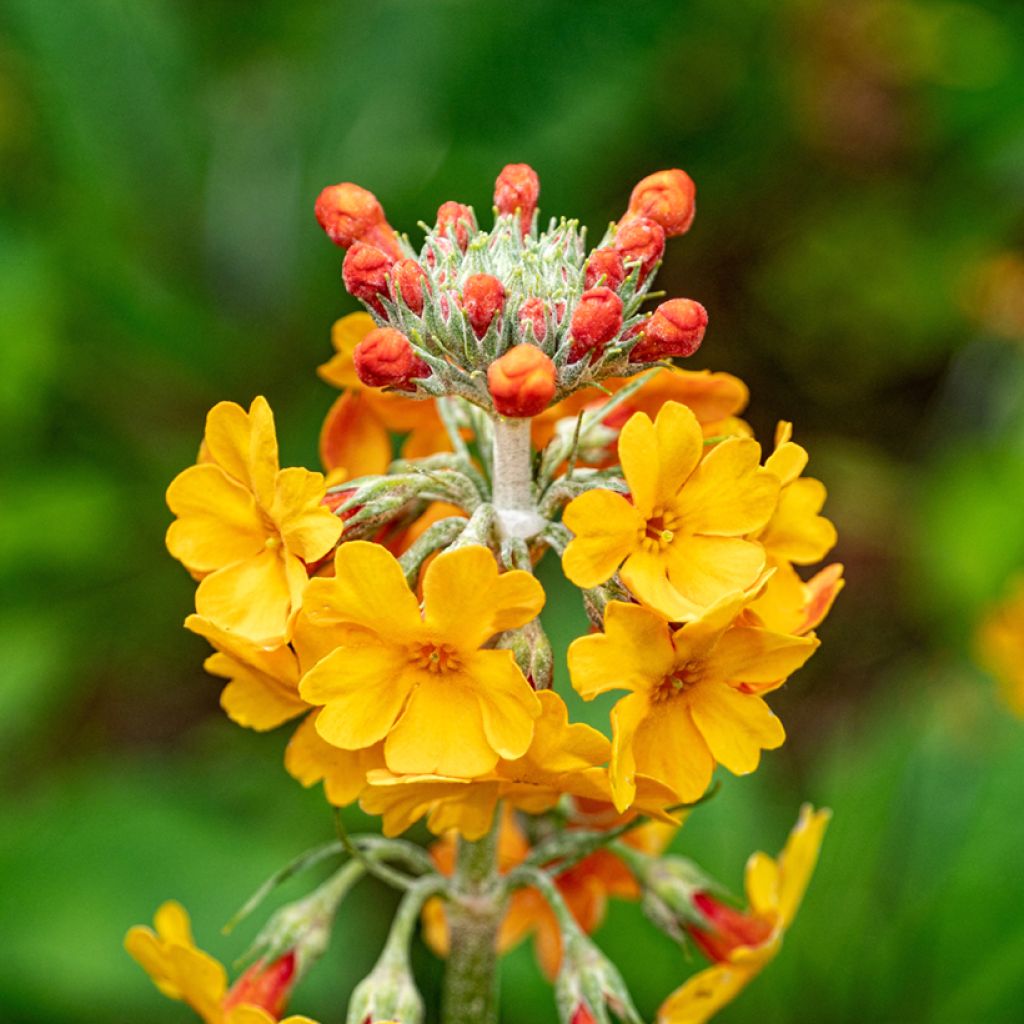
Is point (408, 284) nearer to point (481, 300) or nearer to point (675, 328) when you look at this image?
point (481, 300)

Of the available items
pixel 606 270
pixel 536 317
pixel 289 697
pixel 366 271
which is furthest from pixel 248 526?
pixel 606 270

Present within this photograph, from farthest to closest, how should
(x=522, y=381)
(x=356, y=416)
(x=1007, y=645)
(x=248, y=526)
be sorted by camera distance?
(x=1007, y=645), (x=356, y=416), (x=248, y=526), (x=522, y=381)

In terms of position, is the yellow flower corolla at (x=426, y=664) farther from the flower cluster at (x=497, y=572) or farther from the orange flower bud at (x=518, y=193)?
the orange flower bud at (x=518, y=193)

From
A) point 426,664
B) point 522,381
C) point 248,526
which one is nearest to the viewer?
point 522,381

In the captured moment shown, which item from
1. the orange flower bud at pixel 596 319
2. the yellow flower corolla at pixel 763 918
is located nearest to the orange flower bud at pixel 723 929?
the yellow flower corolla at pixel 763 918

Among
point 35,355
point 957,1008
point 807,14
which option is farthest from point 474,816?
point 807,14

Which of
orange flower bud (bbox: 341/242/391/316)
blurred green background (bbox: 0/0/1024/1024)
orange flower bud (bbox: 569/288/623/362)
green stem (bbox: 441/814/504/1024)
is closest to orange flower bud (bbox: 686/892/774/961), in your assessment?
green stem (bbox: 441/814/504/1024)

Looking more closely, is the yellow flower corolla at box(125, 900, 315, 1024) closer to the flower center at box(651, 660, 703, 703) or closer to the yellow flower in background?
the flower center at box(651, 660, 703, 703)

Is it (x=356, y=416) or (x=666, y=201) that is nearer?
(x=666, y=201)
